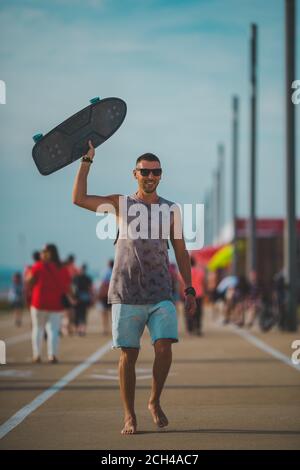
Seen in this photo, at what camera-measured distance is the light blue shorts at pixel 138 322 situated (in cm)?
902

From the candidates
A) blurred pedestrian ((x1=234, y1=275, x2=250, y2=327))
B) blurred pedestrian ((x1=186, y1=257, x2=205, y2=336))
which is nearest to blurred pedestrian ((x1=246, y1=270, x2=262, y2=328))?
blurred pedestrian ((x1=234, y1=275, x2=250, y2=327))

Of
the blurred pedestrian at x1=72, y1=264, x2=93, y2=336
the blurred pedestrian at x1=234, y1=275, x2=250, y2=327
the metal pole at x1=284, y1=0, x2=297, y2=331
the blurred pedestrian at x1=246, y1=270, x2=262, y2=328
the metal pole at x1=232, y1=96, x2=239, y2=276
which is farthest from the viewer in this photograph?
the metal pole at x1=232, y1=96, x2=239, y2=276

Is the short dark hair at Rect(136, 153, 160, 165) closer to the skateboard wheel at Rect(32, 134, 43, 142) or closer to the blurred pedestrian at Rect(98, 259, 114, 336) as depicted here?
the skateboard wheel at Rect(32, 134, 43, 142)

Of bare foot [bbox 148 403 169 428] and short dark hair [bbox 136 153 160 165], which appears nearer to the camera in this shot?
short dark hair [bbox 136 153 160 165]

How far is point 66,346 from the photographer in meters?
22.9

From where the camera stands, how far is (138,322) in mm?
9078

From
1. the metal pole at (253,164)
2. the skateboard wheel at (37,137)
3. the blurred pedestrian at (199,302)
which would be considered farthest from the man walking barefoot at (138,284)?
the metal pole at (253,164)

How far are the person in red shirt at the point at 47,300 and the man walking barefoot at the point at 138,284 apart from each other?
29.1ft

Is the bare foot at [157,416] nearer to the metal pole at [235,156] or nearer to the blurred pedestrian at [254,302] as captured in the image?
the blurred pedestrian at [254,302]

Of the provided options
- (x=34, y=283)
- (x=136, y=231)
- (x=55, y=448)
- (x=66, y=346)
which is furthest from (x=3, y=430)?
(x=66, y=346)

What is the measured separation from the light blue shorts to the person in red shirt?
8.88 meters

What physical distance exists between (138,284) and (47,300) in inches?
364

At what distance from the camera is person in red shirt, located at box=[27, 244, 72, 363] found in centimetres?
1806

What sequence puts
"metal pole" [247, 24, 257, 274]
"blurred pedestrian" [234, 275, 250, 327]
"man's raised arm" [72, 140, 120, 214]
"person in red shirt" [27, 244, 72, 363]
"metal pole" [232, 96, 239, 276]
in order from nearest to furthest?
"man's raised arm" [72, 140, 120, 214] < "person in red shirt" [27, 244, 72, 363] < "blurred pedestrian" [234, 275, 250, 327] < "metal pole" [247, 24, 257, 274] < "metal pole" [232, 96, 239, 276]
